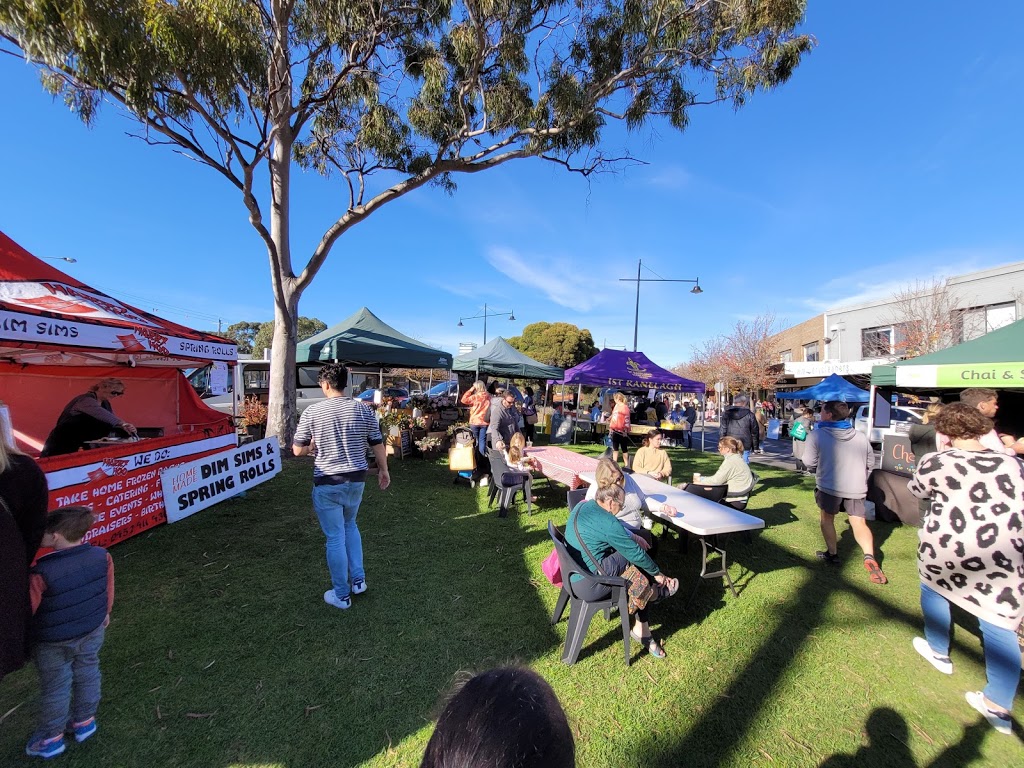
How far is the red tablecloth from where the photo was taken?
16.8ft

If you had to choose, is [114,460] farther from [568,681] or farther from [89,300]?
[568,681]

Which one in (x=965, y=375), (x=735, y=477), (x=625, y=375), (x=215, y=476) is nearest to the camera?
(x=965, y=375)

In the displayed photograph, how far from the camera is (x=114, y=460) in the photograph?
4.03 m

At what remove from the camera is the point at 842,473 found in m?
4.07

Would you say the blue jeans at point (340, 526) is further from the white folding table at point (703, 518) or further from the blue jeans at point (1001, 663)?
the blue jeans at point (1001, 663)

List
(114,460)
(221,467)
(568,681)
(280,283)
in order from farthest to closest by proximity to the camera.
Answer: (280,283)
(221,467)
(114,460)
(568,681)

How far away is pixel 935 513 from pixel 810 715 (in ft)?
4.46

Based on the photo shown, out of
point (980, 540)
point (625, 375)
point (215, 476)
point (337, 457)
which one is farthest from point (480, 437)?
point (980, 540)

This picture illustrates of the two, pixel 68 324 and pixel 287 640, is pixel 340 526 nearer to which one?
pixel 287 640

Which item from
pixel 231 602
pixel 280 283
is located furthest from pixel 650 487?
pixel 280 283

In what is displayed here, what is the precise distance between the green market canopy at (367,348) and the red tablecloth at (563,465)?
13.8 feet

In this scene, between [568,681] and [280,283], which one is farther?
[280,283]

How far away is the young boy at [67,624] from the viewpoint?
5.91 ft

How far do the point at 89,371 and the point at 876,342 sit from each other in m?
29.0
